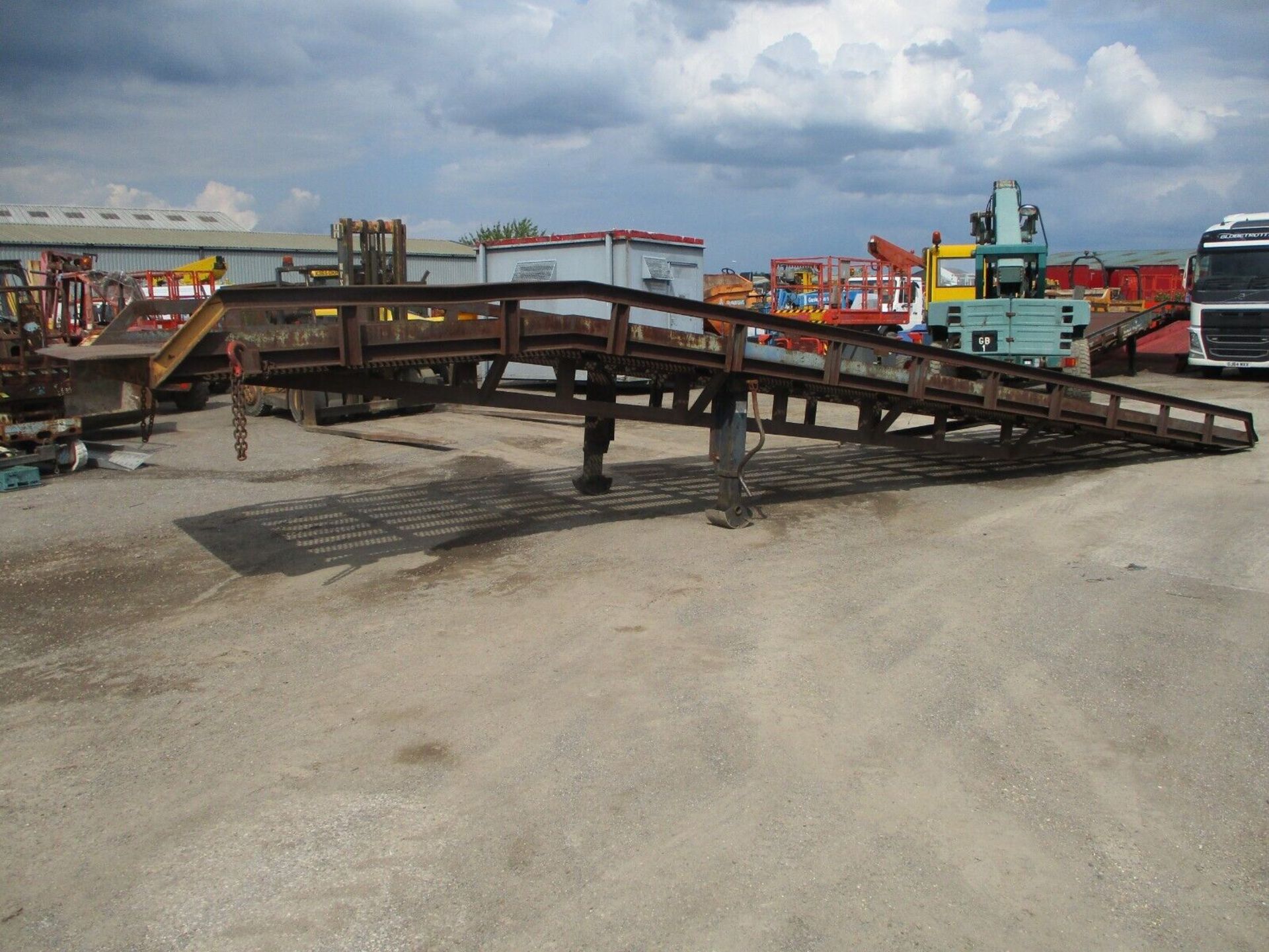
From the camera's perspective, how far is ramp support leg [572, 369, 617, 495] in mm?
8117

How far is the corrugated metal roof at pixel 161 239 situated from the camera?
38.3m

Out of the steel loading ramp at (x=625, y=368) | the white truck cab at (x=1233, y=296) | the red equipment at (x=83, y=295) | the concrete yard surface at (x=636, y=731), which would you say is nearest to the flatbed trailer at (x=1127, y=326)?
the white truck cab at (x=1233, y=296)

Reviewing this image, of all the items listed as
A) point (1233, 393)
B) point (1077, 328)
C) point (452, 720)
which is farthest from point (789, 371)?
point (1233, 393)

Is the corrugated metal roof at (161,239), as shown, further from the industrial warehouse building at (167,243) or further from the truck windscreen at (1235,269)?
the truck windscreen at (1235,269)

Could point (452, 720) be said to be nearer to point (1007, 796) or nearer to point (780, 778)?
point (780, 778)

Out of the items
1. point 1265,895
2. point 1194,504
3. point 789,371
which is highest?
point 789,371

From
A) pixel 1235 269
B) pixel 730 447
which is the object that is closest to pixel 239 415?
pixel 730 447

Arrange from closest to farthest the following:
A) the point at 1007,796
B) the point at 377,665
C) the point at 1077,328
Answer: the point at 1007,796
the point at 377,665
the point at 1077,328

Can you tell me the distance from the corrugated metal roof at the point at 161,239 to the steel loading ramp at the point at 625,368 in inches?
1345

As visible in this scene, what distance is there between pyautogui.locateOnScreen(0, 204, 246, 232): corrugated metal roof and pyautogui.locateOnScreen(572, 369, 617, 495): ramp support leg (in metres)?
42.0

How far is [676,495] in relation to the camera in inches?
368

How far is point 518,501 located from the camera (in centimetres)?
916

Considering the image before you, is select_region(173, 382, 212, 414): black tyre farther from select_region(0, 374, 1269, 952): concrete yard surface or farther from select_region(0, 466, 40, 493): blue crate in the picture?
select_region(0, 374, 1269, 952): concrete yard surface

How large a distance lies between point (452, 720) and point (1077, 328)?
A: 42.1ft
